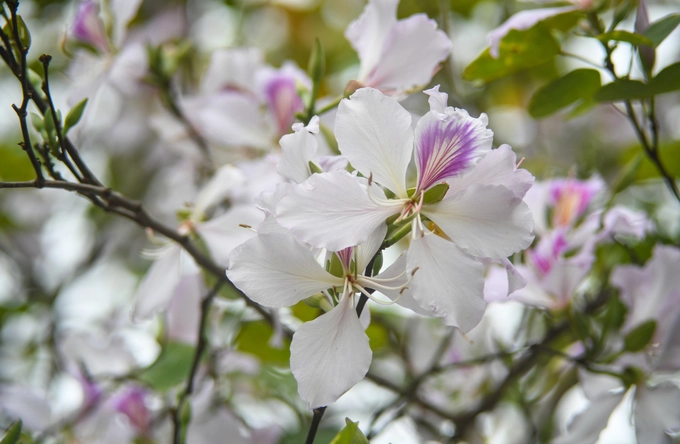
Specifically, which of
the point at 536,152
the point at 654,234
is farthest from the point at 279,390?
the point at 536,152

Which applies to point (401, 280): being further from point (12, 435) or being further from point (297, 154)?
point (12, 435)

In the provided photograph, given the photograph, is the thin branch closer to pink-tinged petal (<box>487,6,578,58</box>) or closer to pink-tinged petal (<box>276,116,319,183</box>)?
pink-tinged petal (<box>276,116,319,183</box>)

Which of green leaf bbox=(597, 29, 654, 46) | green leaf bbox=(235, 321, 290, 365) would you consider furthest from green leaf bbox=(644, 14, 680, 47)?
green leaf bbox=(235, 321, 290, 365)

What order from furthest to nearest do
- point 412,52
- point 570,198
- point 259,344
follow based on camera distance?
point 259,344 → point 570,198 → point 412,52

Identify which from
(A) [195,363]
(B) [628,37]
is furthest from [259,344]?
(B) [628,37]

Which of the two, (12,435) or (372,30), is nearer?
(12,435)

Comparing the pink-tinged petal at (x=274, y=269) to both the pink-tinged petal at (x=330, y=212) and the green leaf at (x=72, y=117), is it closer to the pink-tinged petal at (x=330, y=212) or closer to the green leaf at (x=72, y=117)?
the pink-tinged petal at (x=330, y=212)

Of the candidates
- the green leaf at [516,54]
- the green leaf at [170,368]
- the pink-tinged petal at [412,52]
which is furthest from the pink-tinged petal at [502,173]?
the green leaf at [170,368]

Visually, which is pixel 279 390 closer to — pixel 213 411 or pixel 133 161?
pixel 213 411
